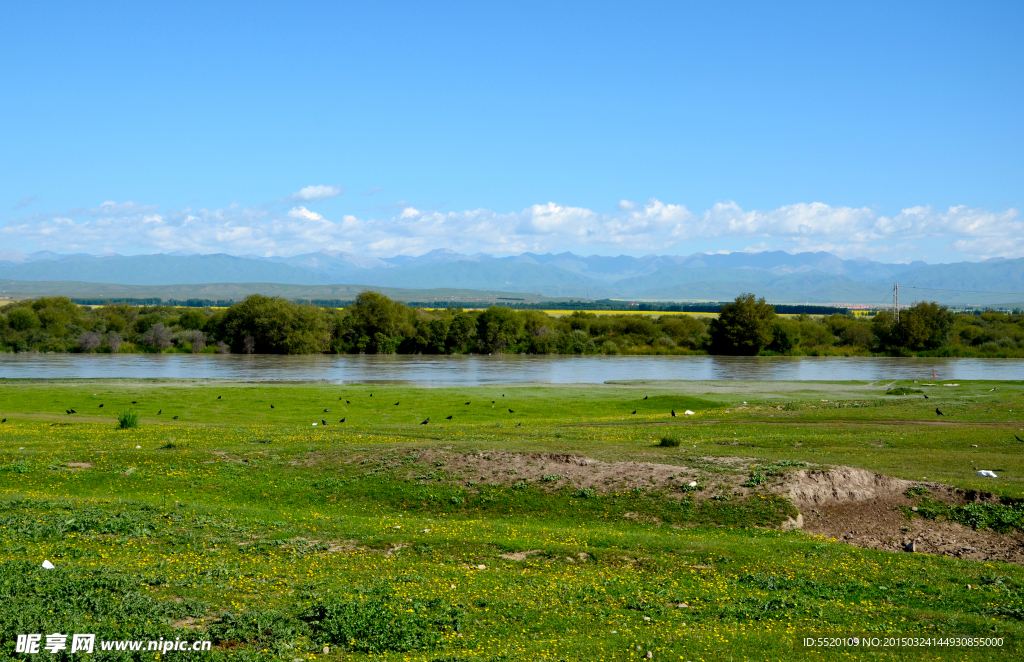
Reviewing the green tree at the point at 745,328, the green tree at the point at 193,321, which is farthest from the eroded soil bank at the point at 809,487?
the green tree at the point at 193,321

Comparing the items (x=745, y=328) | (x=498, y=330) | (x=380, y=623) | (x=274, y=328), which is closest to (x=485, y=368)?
(x=498, y=330)

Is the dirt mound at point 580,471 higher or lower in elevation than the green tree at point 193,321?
lower

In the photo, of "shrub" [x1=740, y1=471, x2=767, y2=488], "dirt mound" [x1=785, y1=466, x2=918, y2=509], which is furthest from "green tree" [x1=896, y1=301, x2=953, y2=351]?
"shrub" [x1=740, y1=471, x2=767, y2=488]

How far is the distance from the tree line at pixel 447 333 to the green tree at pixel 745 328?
0.43 ft

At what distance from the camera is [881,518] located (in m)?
14.4

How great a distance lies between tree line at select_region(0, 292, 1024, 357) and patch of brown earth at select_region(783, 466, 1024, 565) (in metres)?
86.5

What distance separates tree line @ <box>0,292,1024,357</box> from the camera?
319ft

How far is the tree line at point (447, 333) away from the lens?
97.2 metres

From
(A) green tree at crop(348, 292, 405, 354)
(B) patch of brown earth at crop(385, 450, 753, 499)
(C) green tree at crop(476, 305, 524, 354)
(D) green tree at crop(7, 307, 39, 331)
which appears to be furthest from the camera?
(C) green tree at crop(476, 305, 524, 354)

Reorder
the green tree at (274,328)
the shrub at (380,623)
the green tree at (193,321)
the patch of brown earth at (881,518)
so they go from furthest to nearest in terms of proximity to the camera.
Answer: the green tree at (193,321) → the green tree at (274,328) → the patch of brown earth at (881,518) → the shrub at (380,623)

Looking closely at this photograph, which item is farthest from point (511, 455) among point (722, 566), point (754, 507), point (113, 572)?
point (113, 572)

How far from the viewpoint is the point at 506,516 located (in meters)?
14.9

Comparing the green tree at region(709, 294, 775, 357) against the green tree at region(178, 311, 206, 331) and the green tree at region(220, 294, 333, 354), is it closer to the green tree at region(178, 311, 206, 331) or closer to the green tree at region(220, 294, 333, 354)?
the green tree at region(220, 294, 333, 354)

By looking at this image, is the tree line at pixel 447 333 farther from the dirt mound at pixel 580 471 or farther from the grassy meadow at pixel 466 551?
the dirt mound at pixel 580 471
